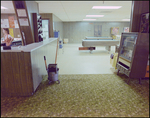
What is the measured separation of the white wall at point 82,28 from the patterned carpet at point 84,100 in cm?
1053

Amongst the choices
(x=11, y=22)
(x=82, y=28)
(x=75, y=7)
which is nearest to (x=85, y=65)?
(x=75, y=7)

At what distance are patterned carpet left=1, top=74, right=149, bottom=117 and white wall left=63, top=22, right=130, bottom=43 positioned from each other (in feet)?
34.5

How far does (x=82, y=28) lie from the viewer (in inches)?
518

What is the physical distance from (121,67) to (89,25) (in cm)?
1040

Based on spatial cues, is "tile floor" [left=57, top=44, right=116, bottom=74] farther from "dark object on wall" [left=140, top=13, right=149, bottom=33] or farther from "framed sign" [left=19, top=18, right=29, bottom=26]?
"framed sign" [left=19, top=18, right=29, bottom=26]

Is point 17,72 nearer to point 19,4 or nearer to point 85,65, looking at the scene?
point 19,4

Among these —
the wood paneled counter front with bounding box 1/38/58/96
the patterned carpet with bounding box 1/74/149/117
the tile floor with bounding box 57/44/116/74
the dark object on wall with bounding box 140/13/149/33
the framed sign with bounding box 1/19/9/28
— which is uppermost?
the framed sign with bounding box 1/19/9/28

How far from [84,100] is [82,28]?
11.6m

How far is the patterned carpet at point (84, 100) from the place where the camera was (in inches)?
80.6

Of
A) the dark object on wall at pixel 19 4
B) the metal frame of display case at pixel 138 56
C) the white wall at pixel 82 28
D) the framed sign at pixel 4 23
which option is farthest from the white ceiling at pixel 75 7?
the white wall at pixel 82 28

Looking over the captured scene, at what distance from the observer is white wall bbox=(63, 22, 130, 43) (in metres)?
13.1

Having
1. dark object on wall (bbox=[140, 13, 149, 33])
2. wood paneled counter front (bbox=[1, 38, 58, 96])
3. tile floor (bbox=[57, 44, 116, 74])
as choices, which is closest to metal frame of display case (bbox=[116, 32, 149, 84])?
dark object on wall (bbox=[140, 13, 149, 33])

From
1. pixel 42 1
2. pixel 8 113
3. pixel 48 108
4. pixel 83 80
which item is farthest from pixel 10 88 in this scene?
pixel 42 1

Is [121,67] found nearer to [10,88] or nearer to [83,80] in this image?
[83,80]
